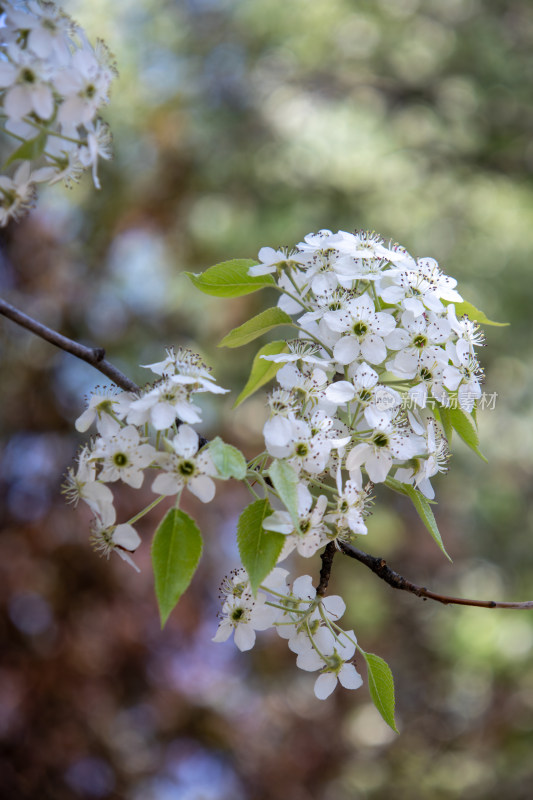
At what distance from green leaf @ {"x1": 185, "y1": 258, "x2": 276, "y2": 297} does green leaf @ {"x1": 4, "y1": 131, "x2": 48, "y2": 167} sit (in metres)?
0.23

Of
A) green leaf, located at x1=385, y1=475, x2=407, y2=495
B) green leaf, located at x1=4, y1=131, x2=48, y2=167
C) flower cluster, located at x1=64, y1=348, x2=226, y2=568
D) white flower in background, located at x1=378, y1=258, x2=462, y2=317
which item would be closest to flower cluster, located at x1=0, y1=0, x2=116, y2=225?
green leaf, located at x1=4, y1=131, x2=48, y2=167

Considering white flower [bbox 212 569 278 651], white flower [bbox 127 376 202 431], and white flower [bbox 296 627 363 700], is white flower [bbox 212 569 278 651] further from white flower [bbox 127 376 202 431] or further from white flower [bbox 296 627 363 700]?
white flower [bbox 127 376 202 431]

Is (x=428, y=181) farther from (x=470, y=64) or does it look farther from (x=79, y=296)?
(x=79, y=296)

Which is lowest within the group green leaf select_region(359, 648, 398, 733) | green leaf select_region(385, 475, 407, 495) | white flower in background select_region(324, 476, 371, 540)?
green leaf select_region(359, 648, 398, 733)

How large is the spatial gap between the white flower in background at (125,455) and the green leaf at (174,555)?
0.06 m

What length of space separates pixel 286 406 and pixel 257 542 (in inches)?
5.9

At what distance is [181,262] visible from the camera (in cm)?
455

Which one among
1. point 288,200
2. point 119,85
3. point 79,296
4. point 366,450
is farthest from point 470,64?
point 366,450

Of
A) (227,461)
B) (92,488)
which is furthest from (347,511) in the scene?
(92,488)

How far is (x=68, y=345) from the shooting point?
0.76 m

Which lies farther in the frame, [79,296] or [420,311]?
[79,296]

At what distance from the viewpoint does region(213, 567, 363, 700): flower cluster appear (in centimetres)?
→ 79

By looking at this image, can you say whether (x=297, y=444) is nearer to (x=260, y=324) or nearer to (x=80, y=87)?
(x=260, y=324)

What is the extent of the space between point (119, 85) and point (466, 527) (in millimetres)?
3734
